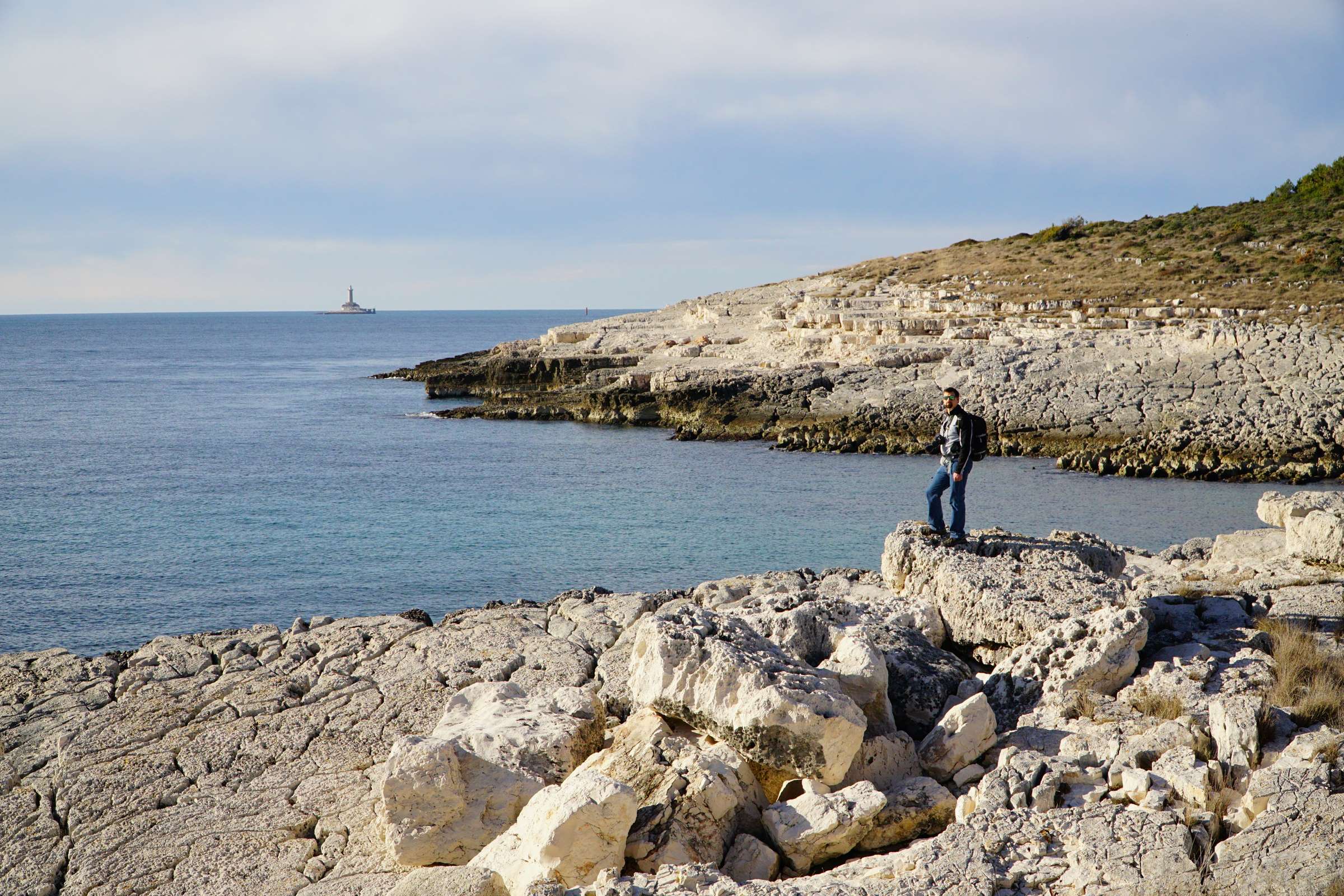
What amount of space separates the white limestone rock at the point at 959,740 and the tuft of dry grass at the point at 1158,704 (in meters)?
1.01

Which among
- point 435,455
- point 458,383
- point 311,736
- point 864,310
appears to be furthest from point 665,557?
point 458,383

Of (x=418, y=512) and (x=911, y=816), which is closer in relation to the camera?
(x=911, y=816)

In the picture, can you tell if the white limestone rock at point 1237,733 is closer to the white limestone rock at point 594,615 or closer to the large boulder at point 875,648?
the large boulder at point 875,648

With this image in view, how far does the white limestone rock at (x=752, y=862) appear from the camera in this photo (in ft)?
16.8

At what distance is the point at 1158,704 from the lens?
6.05 meters

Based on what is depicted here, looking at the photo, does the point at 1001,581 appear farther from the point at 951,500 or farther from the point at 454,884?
the point at 454,884

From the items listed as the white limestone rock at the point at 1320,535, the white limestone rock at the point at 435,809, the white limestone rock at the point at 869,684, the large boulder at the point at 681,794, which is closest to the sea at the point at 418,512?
the white limestone rock at the point at 1320,535

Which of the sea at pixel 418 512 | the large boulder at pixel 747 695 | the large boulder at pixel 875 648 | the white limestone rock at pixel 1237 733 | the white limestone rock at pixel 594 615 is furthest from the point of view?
the sea at pixel 418 512

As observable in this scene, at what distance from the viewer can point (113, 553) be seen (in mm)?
18078

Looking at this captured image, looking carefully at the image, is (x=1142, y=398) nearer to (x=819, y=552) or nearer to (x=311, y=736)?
(x=819, y=552)

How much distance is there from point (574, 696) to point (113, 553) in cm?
1479

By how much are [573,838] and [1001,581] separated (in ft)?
15.6

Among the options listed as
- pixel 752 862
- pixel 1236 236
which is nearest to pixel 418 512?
pixel 752 862

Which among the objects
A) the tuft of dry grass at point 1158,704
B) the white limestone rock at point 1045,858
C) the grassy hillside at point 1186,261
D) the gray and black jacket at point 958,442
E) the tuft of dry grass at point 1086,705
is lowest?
the white limestone rock at point 1045,858
